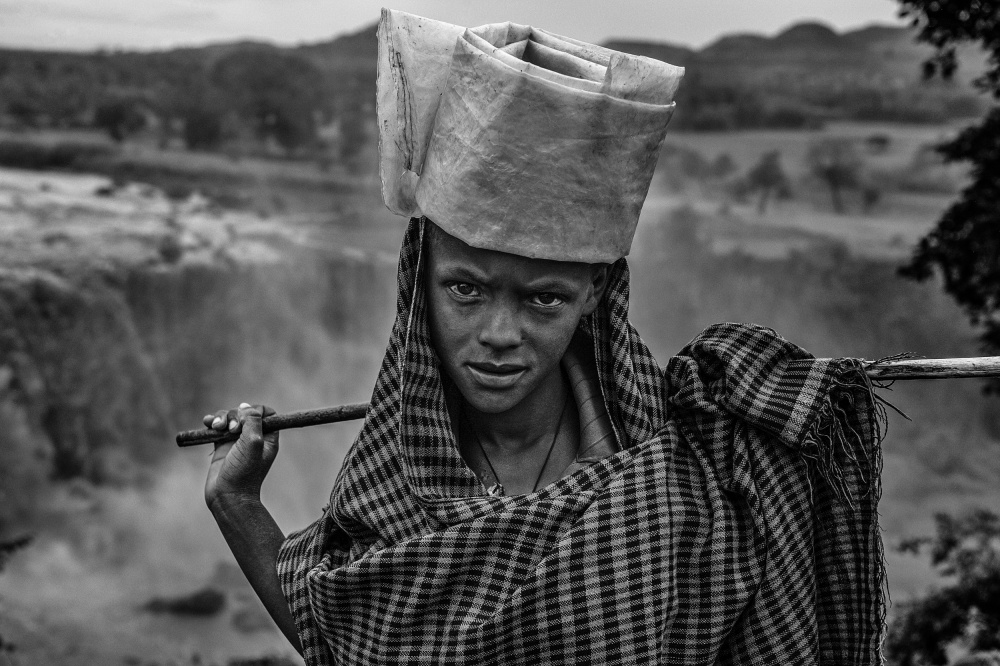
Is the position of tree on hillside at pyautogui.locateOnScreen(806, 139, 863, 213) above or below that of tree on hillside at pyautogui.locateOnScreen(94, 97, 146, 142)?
above

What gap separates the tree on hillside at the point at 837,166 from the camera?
550 centimetres

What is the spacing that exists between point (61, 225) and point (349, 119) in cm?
153

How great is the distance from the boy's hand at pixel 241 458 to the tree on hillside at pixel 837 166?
4.28 metres

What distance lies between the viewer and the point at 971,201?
349 centimetres

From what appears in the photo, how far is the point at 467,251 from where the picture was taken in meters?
1.55

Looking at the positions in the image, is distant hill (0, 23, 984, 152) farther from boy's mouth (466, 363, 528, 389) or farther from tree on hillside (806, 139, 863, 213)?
boy's mouth (466, 363, 528, 389)

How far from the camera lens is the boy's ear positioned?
166cm

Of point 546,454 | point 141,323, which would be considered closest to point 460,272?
point 546,454

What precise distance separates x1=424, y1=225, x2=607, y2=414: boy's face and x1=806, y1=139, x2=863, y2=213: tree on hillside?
13.9 ft

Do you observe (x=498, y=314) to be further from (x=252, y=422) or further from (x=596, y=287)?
(x=252, y=422)

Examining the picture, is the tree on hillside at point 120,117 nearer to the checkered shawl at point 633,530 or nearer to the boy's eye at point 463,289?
the checkered shawl at point 633,530

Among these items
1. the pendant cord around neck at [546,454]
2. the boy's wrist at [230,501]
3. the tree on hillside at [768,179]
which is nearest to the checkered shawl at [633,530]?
the pendant cord around neck at [546,454]

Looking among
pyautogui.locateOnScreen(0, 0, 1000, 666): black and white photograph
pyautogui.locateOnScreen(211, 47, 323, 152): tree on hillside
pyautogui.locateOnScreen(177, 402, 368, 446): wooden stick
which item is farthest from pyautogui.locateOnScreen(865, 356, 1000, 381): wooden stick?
pyautogui.locateOnScreen(211, 47, 323, 152): tree on hillside

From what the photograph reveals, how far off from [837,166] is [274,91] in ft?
9.77
